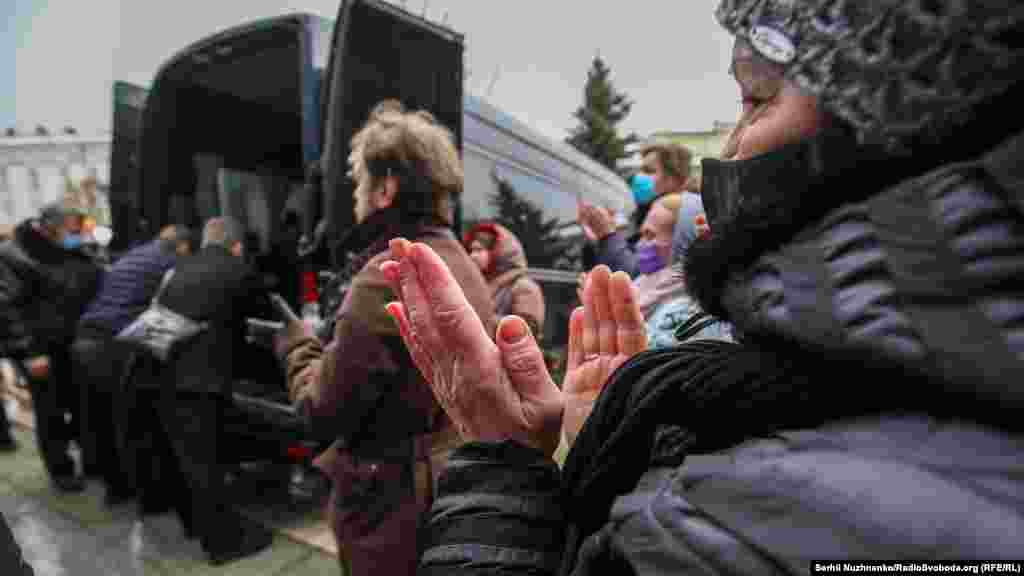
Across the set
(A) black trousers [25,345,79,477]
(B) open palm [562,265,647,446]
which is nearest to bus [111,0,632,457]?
(A) black trousers [25,345,79,477]

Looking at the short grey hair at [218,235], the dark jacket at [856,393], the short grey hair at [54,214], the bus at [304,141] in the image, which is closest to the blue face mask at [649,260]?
the bus at [304,141]

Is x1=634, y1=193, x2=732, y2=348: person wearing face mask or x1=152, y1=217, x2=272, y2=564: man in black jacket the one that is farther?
x1=152, y1=217, x2=272, y2=564: man in black jacket

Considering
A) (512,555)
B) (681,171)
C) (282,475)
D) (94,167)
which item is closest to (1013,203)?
(512,555)

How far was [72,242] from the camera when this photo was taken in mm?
4168

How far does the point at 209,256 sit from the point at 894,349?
322cm

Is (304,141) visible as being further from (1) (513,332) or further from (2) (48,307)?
(2) (48,307)

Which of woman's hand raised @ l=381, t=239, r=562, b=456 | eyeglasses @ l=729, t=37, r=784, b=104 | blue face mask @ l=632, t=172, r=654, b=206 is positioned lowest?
woman's hand raised @ l=381, t=239, r=562, b=456

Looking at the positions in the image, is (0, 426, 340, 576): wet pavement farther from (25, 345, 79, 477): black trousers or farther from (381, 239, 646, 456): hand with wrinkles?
(381, 239, 646, 456): hand with wrinkles

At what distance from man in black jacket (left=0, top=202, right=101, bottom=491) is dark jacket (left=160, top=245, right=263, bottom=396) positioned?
5.80ft

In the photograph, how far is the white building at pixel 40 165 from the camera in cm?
2224

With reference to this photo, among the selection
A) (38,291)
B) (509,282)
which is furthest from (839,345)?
(38,291)

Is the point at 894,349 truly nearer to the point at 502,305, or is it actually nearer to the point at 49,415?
the point at 502,305

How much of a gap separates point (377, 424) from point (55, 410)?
392 cm

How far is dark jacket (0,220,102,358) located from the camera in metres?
4.05
